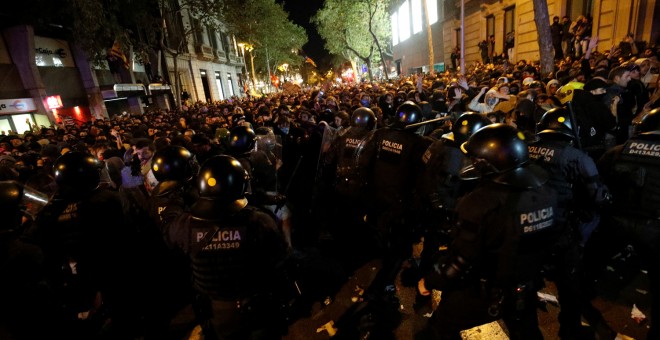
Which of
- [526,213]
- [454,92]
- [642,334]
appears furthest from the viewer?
[454,92]

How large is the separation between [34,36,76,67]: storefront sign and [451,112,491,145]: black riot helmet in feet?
74.0

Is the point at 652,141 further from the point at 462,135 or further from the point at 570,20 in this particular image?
the point at 570,20

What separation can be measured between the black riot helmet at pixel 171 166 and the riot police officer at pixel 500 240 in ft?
8.50

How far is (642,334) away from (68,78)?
85.6 ft

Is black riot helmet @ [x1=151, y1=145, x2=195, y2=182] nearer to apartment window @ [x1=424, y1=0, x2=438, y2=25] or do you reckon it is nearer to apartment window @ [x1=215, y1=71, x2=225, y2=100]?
apartment window @ [x1=424, y1=0, x2=438, y2=25]

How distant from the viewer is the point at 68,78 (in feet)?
66.6

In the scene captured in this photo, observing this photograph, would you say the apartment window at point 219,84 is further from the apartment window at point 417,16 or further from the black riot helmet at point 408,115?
the black riot helmet at point 408,115

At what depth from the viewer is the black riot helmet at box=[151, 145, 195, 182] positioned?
3.49 metres

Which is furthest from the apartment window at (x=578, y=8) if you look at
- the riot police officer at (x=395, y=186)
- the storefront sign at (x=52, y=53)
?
the storefront sign at (x=52, y=53)

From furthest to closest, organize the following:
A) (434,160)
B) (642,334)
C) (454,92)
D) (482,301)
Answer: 1. (454,92)
2. (434,160)
3. (642,334)
4. (482,301)

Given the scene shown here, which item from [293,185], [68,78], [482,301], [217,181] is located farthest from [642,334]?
[68,78]

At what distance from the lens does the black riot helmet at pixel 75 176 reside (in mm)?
3336

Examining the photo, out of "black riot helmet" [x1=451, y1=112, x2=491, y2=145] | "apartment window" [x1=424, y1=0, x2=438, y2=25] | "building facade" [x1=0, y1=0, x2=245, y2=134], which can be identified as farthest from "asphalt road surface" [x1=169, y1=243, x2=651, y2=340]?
"apartment window" [x1=424, y1=0, x2=438, y2=25]

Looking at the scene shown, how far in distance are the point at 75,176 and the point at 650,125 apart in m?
5.20
